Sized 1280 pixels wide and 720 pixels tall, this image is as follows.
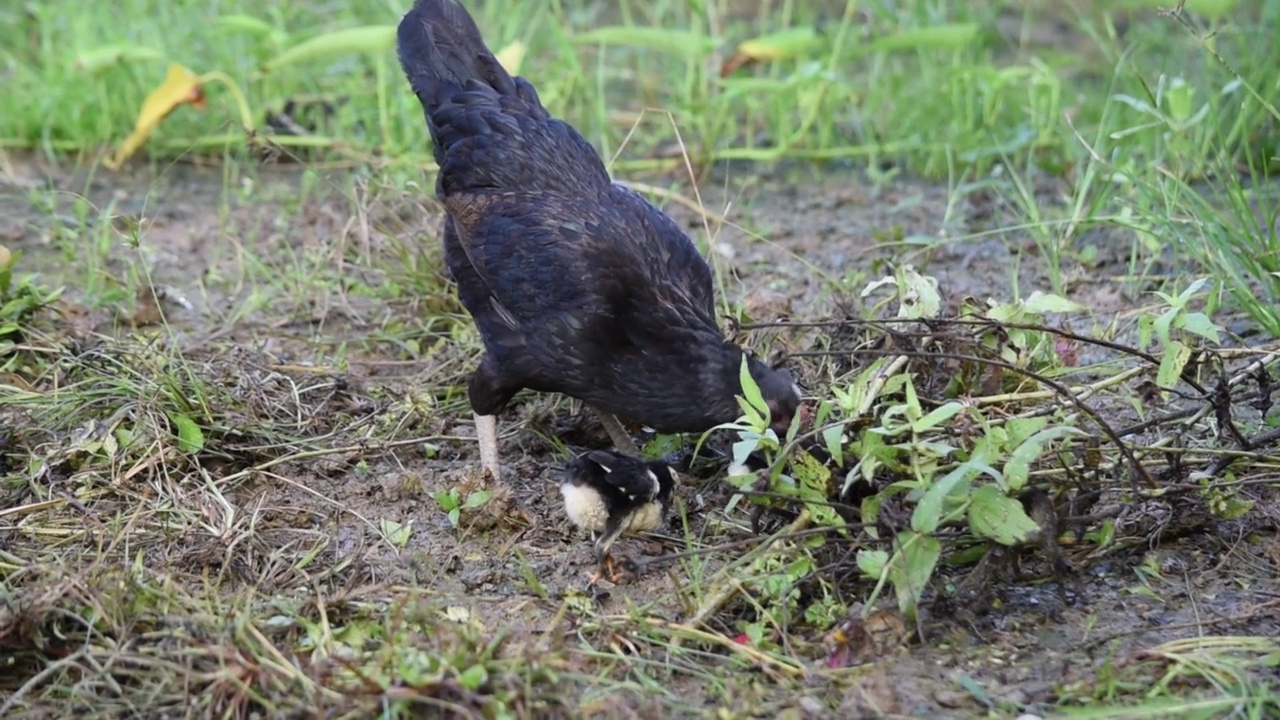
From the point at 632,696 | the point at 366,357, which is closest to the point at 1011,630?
the point at 632,696

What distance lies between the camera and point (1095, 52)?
26.4 feet

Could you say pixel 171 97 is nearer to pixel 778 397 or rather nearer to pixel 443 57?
pixel 443 57

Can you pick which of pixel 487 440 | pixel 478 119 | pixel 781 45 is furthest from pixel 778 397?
pixel 781 45

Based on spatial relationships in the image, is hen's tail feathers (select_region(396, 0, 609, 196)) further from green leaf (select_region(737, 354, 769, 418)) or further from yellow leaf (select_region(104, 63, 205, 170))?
yellow leaf (select_region(104, 63, 205, 170))

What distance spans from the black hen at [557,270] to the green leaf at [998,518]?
0.79m

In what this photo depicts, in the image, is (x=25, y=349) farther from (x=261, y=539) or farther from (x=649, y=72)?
(x=649, y=72)

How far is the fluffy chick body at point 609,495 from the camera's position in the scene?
11.9ft

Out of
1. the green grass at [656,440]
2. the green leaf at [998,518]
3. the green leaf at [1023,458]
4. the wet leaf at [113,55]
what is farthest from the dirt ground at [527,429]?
the wet leaf at [113,55]

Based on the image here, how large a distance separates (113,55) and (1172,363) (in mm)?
4753

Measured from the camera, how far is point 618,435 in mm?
4457

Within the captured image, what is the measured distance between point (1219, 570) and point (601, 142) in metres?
3.81

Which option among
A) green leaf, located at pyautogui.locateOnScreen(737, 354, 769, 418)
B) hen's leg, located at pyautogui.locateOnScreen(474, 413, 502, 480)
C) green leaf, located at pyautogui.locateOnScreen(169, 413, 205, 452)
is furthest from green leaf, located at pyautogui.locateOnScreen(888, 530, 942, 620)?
green leaf, located at pyautogui.locateOnScreen(169, 413, 205, 452)

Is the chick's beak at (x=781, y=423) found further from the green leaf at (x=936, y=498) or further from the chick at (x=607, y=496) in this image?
the green leaf at (x=936, y=498)

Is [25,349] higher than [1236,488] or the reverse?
the reverse
